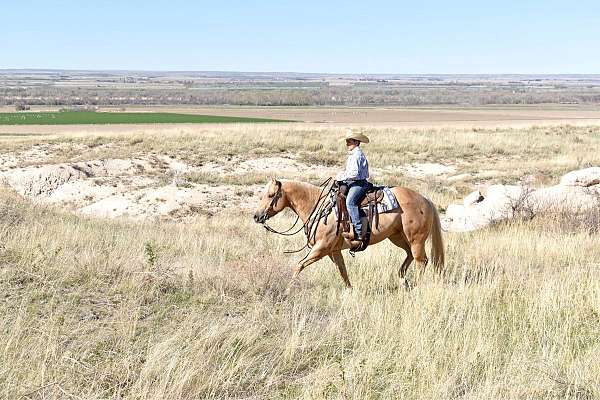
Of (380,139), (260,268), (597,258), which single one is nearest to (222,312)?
(260,268)

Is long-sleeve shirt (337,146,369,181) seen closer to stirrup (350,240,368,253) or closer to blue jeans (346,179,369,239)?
blue jeans (346,179,369,239)

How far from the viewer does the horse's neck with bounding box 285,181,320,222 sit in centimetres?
912

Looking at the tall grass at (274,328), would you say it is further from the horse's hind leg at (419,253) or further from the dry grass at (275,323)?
the horse's hind leg at (419,253)

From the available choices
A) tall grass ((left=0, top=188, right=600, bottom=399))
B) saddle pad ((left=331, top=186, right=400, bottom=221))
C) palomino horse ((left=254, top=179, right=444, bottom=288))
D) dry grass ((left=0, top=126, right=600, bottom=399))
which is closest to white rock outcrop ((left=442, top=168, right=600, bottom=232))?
dry grass ((left=0, top=126, right=600, bottom=399))

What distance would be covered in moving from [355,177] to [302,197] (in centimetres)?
94

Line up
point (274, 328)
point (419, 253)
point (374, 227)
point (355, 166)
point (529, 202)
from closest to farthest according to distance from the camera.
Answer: point (274, 328) → point (355, 166) → point (374, 227) → point (419, 253) → point (529, 202)

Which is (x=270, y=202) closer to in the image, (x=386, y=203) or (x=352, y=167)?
(x=352, y=167)

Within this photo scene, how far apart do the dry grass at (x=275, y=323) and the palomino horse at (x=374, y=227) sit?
0.42 meters

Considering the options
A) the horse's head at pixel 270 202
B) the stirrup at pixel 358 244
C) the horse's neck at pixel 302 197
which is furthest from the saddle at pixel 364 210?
the horse's head at pixel 270 202

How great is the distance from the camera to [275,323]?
643cm

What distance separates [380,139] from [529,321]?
36.1m

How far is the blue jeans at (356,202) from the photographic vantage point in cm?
869

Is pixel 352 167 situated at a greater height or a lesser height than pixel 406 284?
greater

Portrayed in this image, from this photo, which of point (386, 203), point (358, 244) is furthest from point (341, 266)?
point (386, 203)
